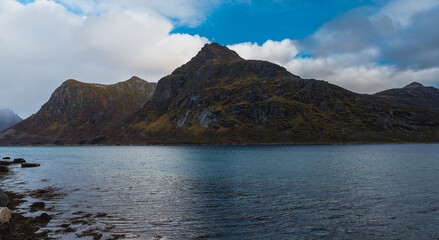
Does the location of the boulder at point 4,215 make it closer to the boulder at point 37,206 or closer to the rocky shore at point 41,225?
the rocky shore at point 41,225

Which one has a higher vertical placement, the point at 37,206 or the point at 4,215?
the point at 4,215

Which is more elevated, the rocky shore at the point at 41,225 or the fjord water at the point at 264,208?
the rocky shore at the point at 41,225

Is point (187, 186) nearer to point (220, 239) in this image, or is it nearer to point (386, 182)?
point (220, 239)

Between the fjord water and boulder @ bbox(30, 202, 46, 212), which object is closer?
the fjord water

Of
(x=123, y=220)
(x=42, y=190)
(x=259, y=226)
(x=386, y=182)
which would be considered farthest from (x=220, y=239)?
(x=386, y=182)

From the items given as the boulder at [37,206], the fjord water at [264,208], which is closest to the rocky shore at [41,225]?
the boulder at [37,206]

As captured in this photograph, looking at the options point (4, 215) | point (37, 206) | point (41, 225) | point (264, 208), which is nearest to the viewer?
point (4, 215)

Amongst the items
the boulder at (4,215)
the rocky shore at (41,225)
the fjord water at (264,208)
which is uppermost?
the boulder at (4,215)

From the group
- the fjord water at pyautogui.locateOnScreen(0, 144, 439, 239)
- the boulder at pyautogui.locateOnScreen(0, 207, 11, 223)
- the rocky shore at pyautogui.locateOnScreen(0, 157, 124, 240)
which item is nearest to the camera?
the rocky shore at pyautogui.locateOnScreen(0, 157, 124, 240)

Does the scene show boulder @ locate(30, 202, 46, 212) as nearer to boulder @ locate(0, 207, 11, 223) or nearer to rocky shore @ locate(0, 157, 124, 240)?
rocky shore @ locate(0, 157, 124, 240)

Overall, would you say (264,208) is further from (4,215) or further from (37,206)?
(37,206)

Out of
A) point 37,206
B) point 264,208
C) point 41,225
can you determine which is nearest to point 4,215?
point 41,225

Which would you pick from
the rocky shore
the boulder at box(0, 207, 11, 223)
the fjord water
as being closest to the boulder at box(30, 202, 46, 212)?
the rocky shore

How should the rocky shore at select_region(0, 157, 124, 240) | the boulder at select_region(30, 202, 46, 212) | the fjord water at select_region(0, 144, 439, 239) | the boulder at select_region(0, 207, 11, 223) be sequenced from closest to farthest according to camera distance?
the rocky shore at select_region(0, 157, 124, 240) → the boulder at select_region(0, 207, 11, 223) → the fjord water at select_region(0, 144, 439, 239) → the boulder at select_region(30, 202, 46, 212)
